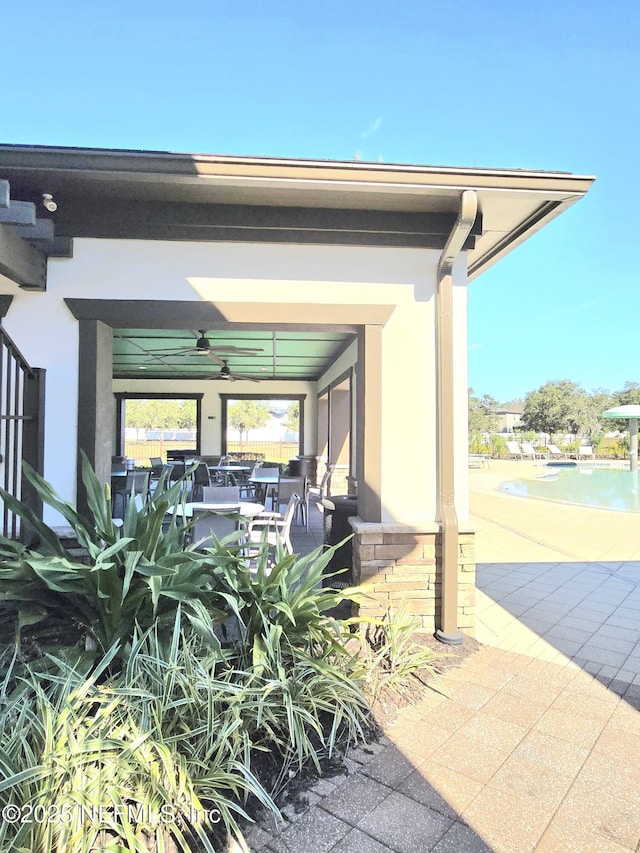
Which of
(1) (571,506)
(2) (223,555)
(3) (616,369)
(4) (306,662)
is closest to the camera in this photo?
(4) (306,662)

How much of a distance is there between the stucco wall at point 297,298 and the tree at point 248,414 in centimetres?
3218

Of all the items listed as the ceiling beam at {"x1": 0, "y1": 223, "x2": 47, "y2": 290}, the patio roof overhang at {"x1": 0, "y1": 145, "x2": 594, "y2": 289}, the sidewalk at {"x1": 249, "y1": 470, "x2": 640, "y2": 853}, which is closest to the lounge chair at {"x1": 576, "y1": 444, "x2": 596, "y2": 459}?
the sidewalk at {"x1": 249, "y1": 470, "x2": 640, "y2": 853}

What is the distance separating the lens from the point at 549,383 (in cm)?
3988

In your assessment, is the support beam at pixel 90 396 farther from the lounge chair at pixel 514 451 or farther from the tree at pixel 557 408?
the tree at pixel 557 408

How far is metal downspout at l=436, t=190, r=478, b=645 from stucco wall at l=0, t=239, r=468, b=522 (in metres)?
0.08

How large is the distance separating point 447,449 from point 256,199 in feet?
7.43

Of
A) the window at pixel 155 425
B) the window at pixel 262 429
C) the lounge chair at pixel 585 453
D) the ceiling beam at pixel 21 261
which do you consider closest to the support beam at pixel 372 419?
the ceiling beam at pixel 21 261

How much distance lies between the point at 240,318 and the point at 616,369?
5618 cm

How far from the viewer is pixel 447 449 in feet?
12.0

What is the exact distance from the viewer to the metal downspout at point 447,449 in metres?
3.51

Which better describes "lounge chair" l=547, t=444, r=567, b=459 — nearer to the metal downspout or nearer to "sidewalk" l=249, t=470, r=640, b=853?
"sidewalk" l=249, t=470, r=640, b=853

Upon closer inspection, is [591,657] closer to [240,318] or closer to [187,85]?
[240,318]

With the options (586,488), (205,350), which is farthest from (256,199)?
(586,488)

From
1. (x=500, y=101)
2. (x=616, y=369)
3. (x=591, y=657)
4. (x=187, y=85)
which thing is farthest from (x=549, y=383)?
(x=591, y=657)
